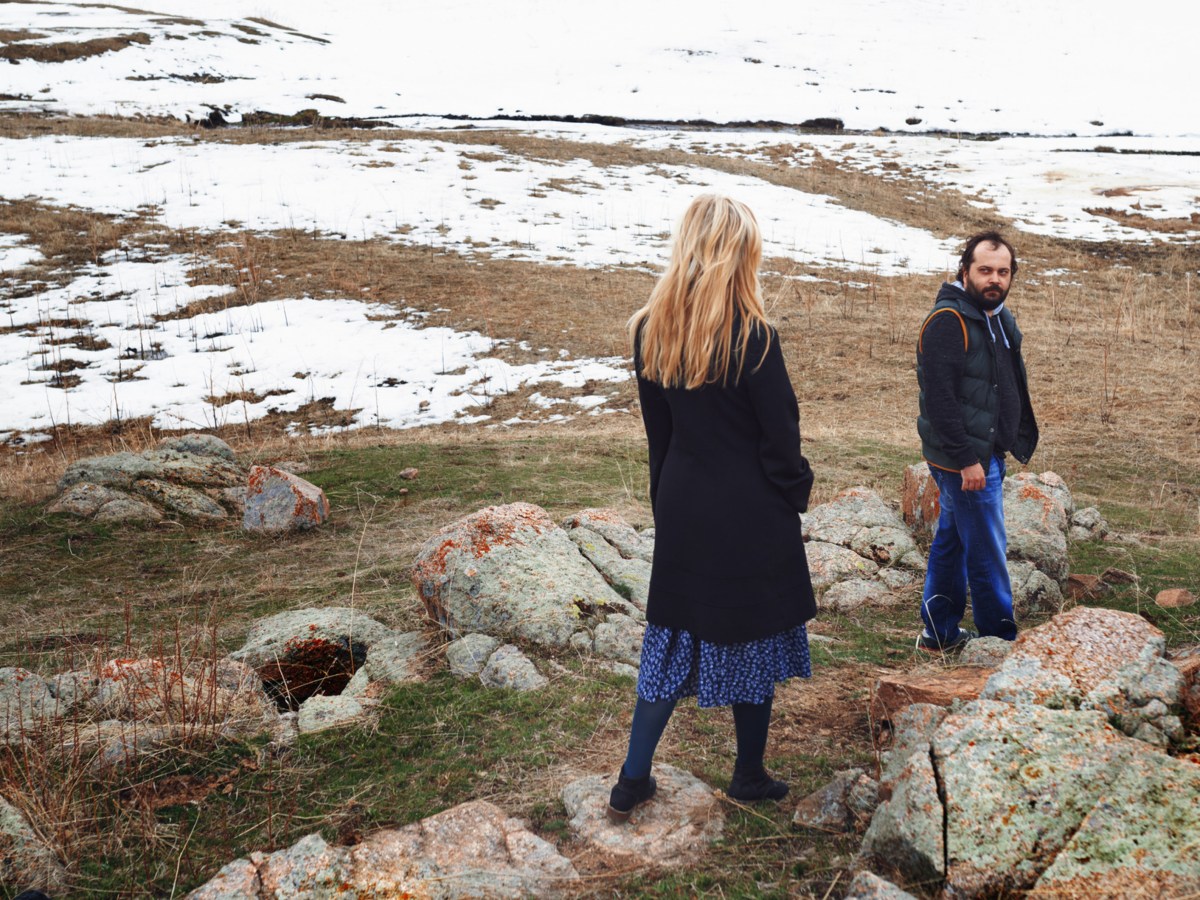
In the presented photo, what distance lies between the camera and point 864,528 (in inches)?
261

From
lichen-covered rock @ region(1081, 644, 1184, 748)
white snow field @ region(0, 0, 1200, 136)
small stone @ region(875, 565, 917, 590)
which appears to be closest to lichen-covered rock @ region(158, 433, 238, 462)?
small stone @ region(875, 565, 917, 590)

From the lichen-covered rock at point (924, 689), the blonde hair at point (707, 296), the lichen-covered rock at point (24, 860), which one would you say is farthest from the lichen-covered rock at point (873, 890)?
the lichen-covered rock at point (24, 860)

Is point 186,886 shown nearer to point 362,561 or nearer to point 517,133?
point 362,561

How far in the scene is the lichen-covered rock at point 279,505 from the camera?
7184 mm

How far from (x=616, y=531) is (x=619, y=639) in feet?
5.01

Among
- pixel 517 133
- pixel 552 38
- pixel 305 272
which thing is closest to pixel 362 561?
pixel 305 272

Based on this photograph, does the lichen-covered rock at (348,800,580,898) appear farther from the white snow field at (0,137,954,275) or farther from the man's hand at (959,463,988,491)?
the white snow field at (0,137,954,275)

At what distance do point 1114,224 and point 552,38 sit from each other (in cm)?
4626

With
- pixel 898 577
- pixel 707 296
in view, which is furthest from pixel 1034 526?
pixel 707 296

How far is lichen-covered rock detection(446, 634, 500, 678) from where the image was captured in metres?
4.62

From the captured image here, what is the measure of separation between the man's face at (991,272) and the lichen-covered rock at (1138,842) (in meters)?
2.48

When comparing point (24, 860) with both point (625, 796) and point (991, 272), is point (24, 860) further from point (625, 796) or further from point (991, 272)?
point (991, 272)

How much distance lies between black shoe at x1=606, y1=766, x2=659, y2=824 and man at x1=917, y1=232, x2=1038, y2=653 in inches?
92.3

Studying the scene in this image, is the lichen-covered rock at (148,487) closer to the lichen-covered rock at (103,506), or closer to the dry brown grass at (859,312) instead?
the lichen-covered rock at (103,506)
